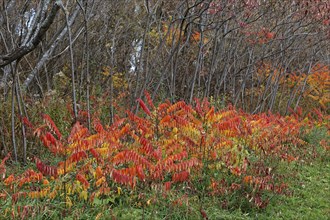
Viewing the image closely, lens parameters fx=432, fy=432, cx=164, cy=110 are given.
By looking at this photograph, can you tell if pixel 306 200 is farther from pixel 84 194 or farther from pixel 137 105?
pixel 137 105

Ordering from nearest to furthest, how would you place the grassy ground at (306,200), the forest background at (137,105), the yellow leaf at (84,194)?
the yellow leaf at (84,194)
the forest background at (137,105)
the grassy ground at (306,200)

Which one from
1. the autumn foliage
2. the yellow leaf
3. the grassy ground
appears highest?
the autumn foliage

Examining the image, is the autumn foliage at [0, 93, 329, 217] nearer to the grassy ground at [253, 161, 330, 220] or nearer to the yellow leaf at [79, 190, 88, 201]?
the yellow leaf at [79, 190, 88, 201]

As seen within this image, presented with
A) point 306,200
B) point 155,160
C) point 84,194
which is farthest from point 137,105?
point 84,194

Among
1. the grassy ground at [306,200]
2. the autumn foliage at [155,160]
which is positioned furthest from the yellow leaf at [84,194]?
the grassy ground at [306,200]

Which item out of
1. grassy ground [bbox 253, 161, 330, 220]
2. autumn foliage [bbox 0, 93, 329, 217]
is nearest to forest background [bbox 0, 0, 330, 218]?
autumn foliage [bbox 0, 93, 329, 217]

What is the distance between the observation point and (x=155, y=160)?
5.36 meters

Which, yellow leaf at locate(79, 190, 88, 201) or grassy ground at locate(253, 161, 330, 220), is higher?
yellow leaf at locate(79, 190, 88, 201)

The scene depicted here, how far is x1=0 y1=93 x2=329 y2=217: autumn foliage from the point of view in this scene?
457 cm

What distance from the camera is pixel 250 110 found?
537 inches

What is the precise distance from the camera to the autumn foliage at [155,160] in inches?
180

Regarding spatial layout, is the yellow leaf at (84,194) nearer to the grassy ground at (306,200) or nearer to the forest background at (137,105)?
the forest background at (137,105)

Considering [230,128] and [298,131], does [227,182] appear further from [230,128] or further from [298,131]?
[298,131]

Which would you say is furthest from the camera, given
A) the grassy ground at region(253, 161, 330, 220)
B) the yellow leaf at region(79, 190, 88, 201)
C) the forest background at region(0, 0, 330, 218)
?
the grassy ground at region(253, 161, 330, 220)
